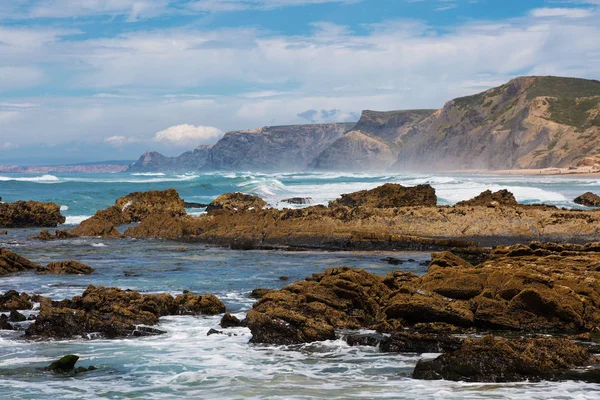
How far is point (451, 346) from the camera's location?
1105 cm

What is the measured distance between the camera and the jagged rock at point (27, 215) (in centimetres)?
3616

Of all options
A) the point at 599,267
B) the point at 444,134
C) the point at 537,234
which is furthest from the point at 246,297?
the point at 444,134

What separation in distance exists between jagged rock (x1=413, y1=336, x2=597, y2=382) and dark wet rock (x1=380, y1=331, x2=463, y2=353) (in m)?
1.12

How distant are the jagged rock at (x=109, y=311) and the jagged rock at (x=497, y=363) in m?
5.35

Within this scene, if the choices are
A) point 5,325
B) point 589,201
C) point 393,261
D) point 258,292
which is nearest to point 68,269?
point 258,292

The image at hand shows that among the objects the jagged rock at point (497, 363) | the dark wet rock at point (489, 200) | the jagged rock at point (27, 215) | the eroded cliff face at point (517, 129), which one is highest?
the eroded cliff face at point (517, 129)

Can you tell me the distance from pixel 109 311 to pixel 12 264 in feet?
26.7

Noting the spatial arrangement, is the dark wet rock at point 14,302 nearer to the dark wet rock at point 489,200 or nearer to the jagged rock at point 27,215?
the dark wet rock at point 489,200

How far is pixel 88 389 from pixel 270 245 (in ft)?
53.7

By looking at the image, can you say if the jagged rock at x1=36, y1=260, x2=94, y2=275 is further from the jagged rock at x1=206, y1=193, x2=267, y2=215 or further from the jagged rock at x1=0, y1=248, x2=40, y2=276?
the jagged rock at x1=206, y1=193, x2=267, y2=215

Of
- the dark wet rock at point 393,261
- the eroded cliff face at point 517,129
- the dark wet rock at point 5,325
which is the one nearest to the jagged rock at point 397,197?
the dark wet rock at point 393,261

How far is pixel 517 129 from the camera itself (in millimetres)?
138000

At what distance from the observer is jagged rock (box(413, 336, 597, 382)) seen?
31.5 ft

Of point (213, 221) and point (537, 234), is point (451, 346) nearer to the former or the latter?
point (537, 234)
